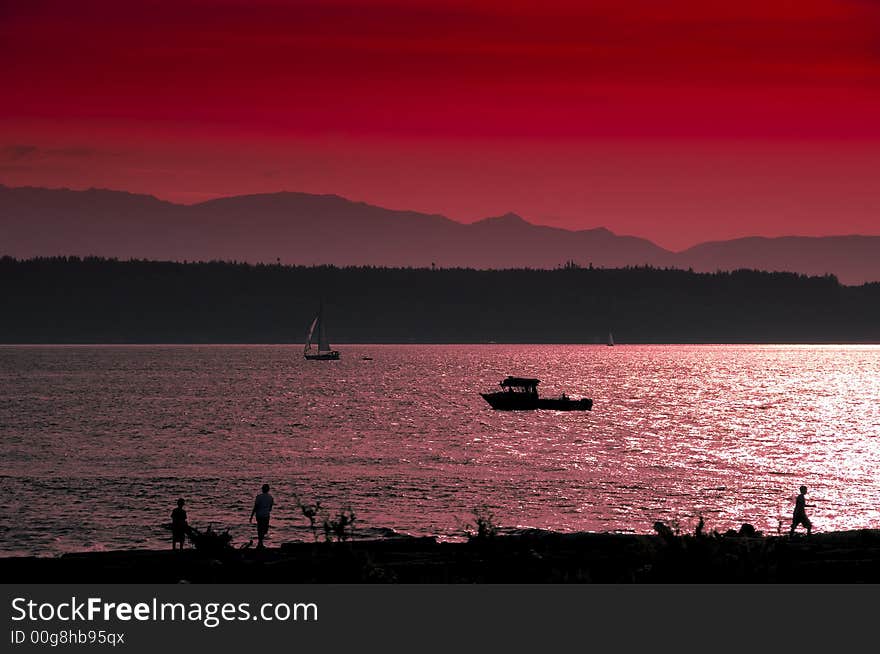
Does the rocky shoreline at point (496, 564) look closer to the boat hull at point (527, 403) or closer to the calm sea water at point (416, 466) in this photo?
the calm sea water at point (416, 466)

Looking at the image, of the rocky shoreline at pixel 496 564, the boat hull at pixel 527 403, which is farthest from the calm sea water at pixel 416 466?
the rocky shoreline at pixel 496 564

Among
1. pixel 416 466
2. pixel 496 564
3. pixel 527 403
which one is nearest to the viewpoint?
pixel 496 564

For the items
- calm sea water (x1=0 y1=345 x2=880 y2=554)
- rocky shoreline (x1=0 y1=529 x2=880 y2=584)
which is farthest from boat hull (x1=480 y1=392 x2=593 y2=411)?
rocky shoreline (x1=0 y1=529 x2=880 y2=584)

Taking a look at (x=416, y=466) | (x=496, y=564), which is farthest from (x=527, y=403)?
(x=496, y=564)

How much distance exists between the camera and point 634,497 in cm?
6850

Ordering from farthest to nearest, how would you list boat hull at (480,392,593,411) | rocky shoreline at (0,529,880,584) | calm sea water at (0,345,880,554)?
1. boat hull at (480,392,593,411)
2. calm sea water at (0,345,880,554)
3. rocky shoreline at (0,529,880,584)

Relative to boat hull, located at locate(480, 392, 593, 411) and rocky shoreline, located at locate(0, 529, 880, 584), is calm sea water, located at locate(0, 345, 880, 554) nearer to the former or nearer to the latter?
boat hull, located at locate(480, 392, 593, 411)

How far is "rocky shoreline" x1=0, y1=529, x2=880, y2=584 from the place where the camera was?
1000 inches

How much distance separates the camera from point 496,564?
2881 centimetres

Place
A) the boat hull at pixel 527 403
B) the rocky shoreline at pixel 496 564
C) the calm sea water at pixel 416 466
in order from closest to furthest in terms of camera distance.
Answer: the rocky shoreline at pixel 496 564, the calm sea water at pixel 416 466, the boat hull at pixel 527 403

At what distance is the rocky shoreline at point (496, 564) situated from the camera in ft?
83.3

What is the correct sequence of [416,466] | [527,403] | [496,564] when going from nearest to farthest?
[496,564]
[416,466]
[527,403]

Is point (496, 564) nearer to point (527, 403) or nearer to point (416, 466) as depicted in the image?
point (416, 466)
